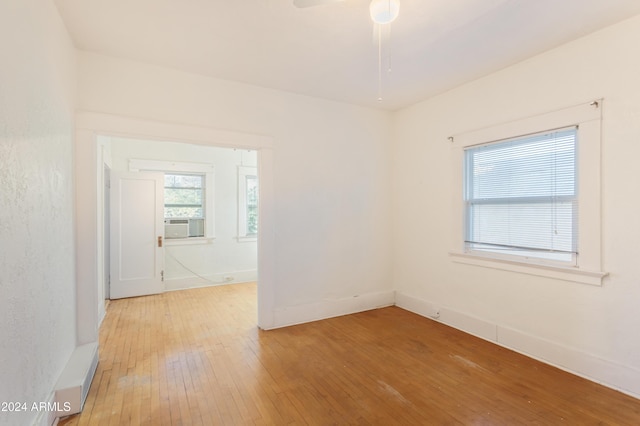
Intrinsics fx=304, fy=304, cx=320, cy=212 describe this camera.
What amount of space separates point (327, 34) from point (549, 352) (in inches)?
133

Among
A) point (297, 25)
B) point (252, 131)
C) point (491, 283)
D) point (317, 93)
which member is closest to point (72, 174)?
point (252, 131)

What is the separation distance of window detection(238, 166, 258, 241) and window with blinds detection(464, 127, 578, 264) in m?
4.16

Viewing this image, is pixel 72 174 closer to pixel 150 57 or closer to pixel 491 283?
pixel 150 57

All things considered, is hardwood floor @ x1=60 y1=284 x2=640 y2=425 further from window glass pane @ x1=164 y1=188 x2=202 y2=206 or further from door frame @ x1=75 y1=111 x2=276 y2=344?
window glass pane @ x1=164 y1=188 x2=202 y2=206

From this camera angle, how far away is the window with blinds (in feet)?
8.82

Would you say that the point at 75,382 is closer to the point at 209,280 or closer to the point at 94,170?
the point at 94,170

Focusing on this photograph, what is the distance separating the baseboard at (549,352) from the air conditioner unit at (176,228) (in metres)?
4.34

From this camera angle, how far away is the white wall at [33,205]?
141 cm

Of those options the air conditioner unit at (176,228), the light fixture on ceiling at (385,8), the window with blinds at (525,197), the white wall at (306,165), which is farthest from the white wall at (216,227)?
the light fixture on ceiling at (385,8)

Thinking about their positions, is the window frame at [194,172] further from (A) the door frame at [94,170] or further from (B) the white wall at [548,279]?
(B) the white wall at [548,279]

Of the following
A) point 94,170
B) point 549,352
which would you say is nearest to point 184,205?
point 94,170

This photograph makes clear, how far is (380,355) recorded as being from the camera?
2920 mm

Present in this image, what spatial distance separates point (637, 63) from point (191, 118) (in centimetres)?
382

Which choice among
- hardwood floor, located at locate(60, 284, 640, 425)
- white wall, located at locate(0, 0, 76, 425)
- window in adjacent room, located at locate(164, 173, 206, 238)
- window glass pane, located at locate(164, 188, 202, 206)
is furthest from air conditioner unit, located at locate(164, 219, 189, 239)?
white wall, located at locate(0, 0, 76, 425)
